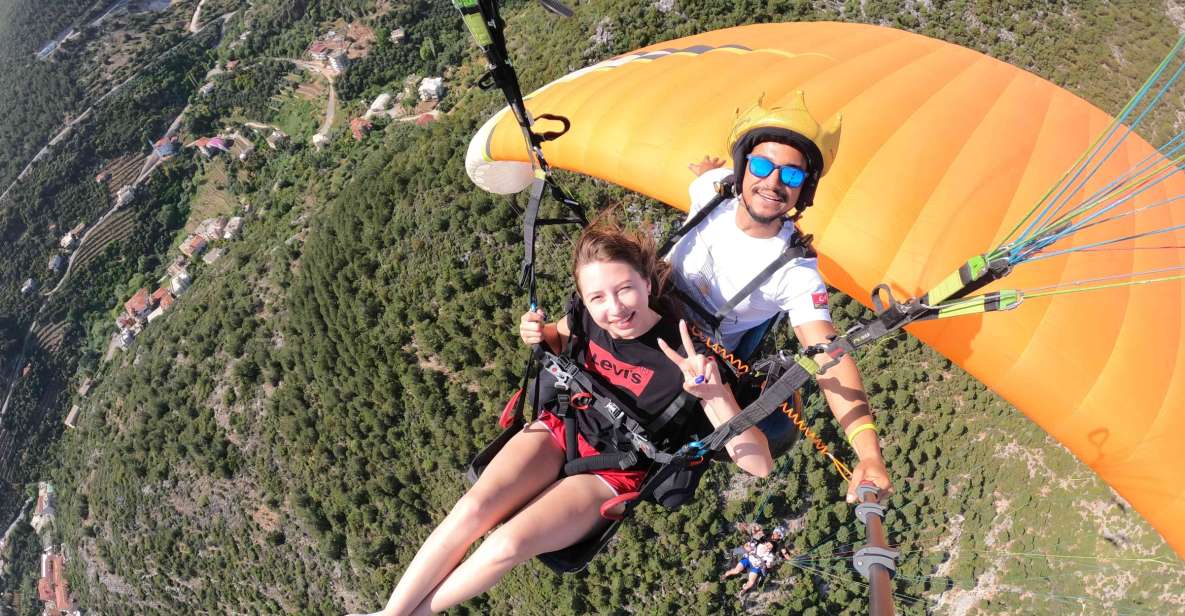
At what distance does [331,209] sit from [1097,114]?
32.3m

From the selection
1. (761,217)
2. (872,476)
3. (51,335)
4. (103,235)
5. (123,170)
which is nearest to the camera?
(872,476)

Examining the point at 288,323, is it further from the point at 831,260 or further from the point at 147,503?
the point at 831,260

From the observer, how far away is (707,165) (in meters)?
4.93

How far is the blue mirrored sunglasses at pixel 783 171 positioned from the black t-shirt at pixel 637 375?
118 centimetres

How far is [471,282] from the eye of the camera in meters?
20.0

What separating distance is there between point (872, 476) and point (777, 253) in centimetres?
156

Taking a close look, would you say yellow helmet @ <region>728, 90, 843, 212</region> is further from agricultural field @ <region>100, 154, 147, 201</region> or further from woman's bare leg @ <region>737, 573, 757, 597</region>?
agricultural field @ <region>100, 154, 147, 201</region>

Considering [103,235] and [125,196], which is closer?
[103,235]

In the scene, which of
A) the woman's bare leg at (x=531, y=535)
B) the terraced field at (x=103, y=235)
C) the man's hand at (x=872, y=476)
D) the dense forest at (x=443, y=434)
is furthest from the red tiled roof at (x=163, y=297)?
the man's hand at (x=872, y=476)

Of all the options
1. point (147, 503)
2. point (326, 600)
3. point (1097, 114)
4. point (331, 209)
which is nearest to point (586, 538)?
point (1097, 114)

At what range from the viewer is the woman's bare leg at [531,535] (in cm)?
385

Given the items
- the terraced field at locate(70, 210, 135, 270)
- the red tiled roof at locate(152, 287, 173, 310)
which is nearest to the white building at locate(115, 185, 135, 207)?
the terraced field at locate(70, 210, 135, 270)

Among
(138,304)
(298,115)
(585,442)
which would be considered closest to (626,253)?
(585,442)

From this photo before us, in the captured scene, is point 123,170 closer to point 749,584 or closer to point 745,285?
point 749,584
